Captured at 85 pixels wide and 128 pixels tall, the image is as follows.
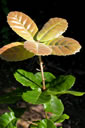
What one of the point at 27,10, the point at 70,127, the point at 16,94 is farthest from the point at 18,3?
the point at 16,94

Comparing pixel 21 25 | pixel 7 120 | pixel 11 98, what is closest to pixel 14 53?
pixel 21 25

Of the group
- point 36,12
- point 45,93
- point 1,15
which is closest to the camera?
point 45,93

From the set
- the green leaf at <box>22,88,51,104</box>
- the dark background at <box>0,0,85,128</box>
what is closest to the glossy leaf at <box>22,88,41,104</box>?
the green leaf at <box>22,88,51,104</box>

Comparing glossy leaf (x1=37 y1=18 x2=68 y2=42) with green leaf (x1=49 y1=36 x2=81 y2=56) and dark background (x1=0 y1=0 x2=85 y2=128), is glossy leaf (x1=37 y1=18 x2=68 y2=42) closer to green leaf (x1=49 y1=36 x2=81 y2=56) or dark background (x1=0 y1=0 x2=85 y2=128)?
green leaf (x1=49 y1=36 x2=81 y2=56)

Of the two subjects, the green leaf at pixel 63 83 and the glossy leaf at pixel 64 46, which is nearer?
the glossy leaf at pixel 64 46

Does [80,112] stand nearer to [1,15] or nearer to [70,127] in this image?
[70,127]

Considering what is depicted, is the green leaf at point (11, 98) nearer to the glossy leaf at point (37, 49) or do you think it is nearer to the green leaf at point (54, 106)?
the green leaf at point (54, 106)

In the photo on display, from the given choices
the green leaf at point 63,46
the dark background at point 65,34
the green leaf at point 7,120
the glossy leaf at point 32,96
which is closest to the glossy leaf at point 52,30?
the green leaf at point 63,46
